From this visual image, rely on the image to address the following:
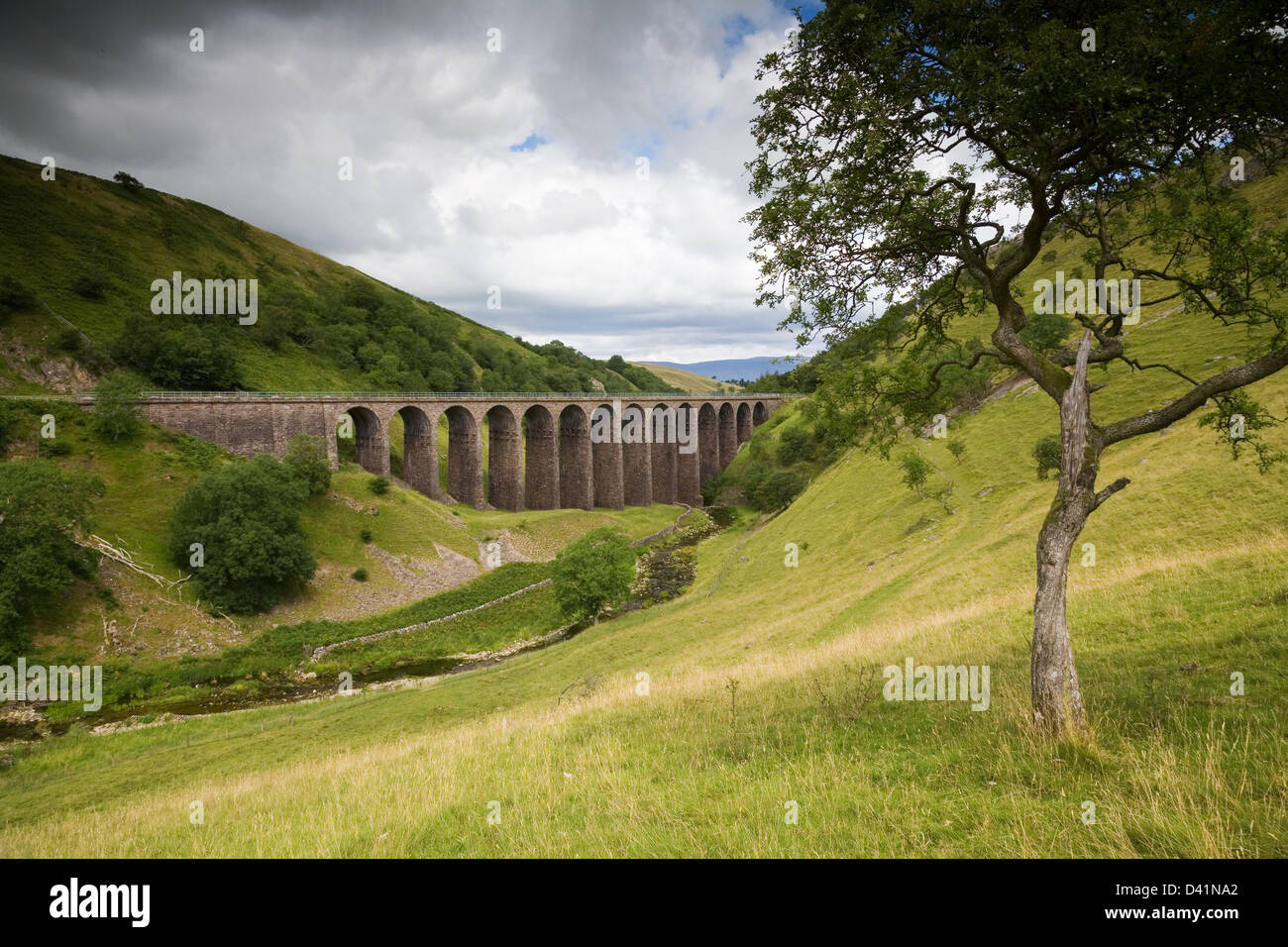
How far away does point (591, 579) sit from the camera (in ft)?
139

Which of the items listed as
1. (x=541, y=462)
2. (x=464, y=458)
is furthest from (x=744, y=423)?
(x=464, y=458)

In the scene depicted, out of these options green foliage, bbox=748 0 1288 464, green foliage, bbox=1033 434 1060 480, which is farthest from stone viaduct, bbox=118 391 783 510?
green foliage, bbox=748 0 1288 464

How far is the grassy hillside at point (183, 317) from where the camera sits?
65.2 m

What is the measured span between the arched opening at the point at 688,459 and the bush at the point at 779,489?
2591cm

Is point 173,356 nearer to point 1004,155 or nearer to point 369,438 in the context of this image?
point 369,438

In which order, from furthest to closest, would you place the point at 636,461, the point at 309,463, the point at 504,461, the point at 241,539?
the point at 636,461 → the point at 504,461 → the point at 309,463 → the point at 241,539

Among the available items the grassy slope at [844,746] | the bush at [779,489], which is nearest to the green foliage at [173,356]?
the grassy slope at [844,746]

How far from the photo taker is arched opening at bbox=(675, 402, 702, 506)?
99.8 m

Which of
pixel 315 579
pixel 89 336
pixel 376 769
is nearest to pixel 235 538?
pixel 315 579

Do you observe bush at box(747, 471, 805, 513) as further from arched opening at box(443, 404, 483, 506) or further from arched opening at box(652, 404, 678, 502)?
arched opening at box(443, 404, 483, 506)

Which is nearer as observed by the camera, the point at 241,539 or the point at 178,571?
the point at 241,539

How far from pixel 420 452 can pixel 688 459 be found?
149 ft

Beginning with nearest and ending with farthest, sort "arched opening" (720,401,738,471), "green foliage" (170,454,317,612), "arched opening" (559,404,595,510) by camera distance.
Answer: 1. "green foliage" (170,454,317,612)
2. "arched opening" (559,404,595,510)
3. "arched opening" (720,401,738,471)

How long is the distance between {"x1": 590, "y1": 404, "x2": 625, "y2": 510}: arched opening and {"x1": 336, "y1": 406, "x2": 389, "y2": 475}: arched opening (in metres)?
28.4
